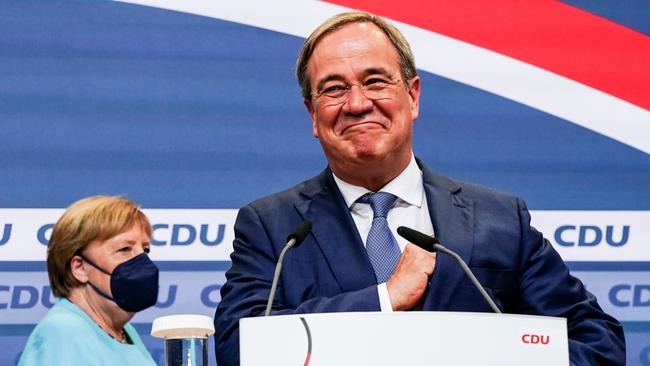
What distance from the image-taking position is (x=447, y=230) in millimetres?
2211

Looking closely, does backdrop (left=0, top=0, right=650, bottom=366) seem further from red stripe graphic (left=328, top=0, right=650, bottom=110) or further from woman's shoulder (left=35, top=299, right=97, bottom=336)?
woman's shoulder (left=35, top=299, right=97, bottom=336)

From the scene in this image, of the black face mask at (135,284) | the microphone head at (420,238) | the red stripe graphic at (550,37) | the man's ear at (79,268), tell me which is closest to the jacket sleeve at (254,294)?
the microphone head at (420,238)

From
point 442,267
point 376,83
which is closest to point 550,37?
point 376,83

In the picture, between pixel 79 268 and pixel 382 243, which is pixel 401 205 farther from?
pixel 79 268

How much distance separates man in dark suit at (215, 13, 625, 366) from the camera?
210 cm

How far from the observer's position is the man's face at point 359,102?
2.29 metres

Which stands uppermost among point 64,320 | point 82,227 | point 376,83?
point 376,83

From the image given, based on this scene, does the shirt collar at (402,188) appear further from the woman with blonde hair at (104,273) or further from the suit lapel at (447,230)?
the woman with blonde hair at (104,273)

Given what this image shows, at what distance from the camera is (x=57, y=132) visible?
3062 millimetres

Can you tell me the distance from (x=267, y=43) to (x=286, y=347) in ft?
5.61

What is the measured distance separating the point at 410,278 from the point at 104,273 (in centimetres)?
138

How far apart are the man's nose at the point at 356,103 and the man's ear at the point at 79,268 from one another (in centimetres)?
112

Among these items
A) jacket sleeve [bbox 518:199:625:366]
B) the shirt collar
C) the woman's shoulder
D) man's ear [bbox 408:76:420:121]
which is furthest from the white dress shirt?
the woman's shoulder

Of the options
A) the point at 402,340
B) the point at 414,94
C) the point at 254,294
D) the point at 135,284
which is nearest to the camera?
the point at 402,340
